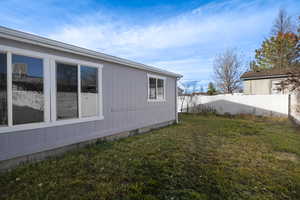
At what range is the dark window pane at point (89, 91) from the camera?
13.3 feet

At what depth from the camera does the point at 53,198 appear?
2.03 metres

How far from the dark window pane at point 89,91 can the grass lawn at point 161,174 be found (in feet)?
3.31

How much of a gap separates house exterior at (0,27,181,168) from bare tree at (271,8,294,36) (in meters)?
20.0

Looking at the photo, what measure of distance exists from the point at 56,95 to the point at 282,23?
23523 mm

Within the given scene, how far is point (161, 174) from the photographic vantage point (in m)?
2.69

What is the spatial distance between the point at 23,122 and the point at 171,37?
377 inches

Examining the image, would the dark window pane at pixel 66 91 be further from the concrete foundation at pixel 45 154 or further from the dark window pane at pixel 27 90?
the concrete foundation at pixel 45 154

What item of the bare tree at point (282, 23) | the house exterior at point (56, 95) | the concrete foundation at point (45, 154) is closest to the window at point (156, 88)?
the house exterior at point (56, 95)

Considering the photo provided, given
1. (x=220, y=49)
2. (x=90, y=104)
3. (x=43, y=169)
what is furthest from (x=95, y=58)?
(x=220, y=49)

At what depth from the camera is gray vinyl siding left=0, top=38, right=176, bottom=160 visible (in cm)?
296

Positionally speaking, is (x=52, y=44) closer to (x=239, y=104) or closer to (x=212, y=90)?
(x=239, y=104)

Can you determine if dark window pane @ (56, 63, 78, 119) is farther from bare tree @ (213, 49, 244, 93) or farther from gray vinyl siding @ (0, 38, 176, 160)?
bare tree @ (213, 49, 244, 93)

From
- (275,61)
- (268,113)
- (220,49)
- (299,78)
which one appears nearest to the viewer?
(299,78)

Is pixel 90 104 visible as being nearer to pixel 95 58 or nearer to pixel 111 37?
pixel 95 58
